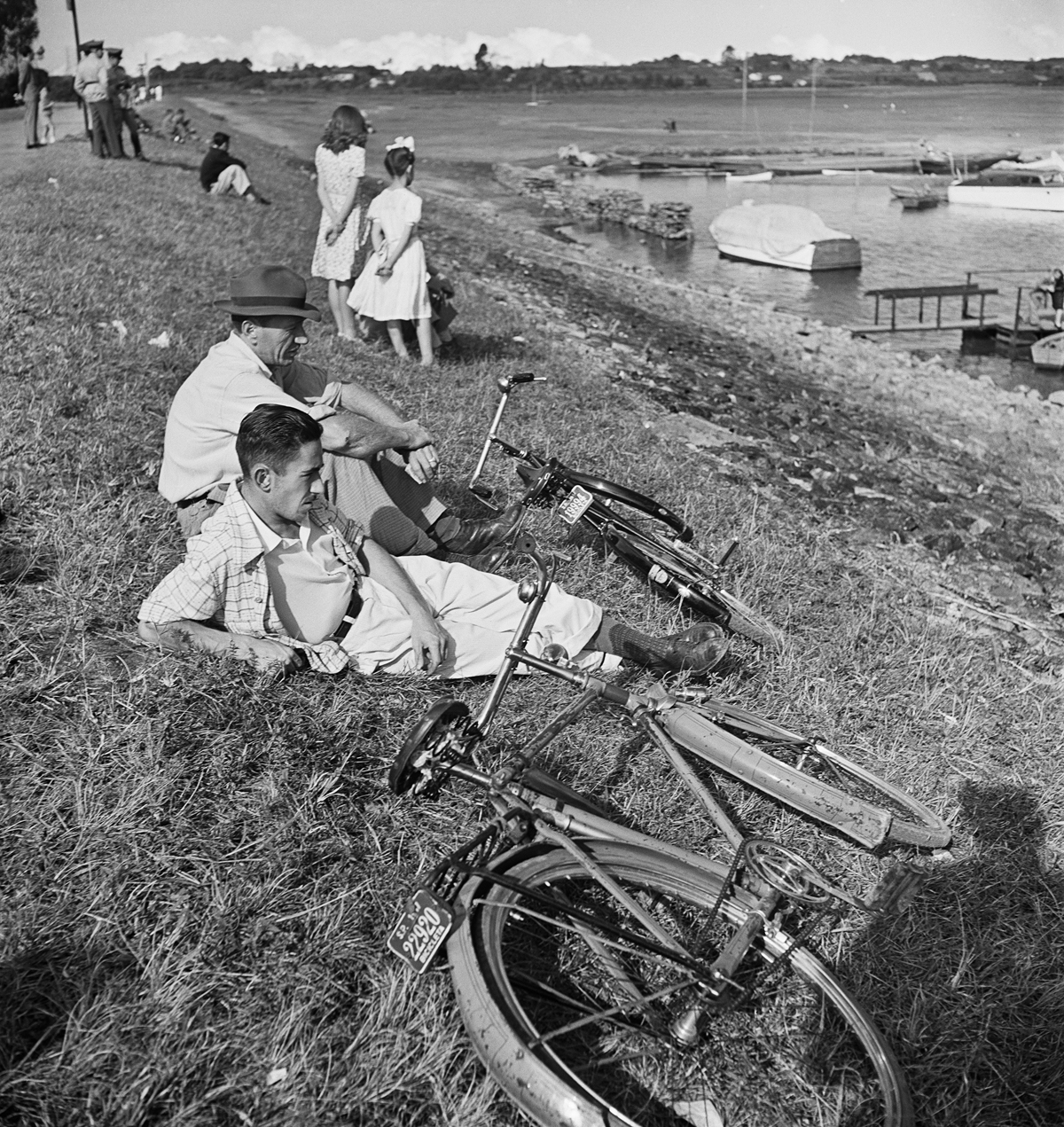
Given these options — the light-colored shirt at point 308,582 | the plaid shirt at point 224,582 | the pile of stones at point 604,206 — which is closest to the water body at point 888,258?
the pile of stones at point 604,206

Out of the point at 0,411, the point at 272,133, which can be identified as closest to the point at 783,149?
the point at 272,133

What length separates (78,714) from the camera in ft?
12.6

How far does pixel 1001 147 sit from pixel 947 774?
250ft

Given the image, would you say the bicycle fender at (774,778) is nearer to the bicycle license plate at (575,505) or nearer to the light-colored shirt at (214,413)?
the bicycle license plate at (575,505)

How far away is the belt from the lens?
4238 millimetres

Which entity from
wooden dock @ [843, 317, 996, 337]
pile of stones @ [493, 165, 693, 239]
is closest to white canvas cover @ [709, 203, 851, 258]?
pile of stones @ [493, 165, 693, 239]

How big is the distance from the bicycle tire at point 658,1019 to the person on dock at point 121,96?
67.5 feet

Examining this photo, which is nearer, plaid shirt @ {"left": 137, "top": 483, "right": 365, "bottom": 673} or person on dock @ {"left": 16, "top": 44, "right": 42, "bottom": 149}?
plaid shirt @ {"left": 137, "top": 483, "right": 365, "bottom": 673}

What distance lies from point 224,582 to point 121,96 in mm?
21178

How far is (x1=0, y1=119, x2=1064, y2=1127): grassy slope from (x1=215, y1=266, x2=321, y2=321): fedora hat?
1311 millimetres

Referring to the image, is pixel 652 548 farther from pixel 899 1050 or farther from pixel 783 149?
pixel 783 149

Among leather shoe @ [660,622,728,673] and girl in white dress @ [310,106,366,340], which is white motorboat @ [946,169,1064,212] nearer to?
girl in white dress @ [310,106,366,340]

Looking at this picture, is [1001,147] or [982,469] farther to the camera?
[1001,147]

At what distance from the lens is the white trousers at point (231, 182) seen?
789 inches
